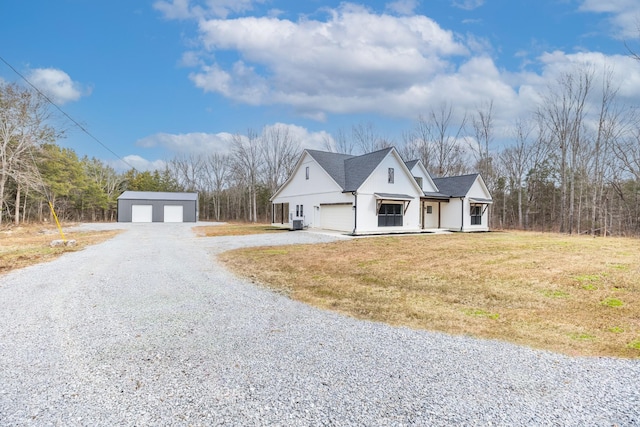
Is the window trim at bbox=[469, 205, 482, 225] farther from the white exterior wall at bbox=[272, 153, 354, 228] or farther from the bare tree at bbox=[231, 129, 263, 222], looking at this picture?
the bare tree at bbox=[231, 129, 263, 222]

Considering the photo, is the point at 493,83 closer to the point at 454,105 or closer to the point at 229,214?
the point at 454,105

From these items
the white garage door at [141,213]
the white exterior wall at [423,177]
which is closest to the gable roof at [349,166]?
the white exterior wall at [423,177]

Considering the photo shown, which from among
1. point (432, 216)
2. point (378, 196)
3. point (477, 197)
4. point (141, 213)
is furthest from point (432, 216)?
point (141, 213)

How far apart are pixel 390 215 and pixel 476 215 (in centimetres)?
834

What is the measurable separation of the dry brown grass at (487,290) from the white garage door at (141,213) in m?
29.3

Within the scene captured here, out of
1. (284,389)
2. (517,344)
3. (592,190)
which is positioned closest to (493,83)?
(592,190)

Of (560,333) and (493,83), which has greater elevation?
(493,83)

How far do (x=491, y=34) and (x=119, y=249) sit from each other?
758 inches

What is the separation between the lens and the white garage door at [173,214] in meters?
36.3

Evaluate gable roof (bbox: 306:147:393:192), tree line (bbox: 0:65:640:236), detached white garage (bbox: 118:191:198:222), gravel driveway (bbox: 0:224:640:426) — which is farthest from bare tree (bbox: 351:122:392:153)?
gravel driveway (bbox: 0:224:640:426)

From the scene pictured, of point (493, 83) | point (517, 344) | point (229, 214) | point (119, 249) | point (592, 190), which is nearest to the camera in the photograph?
point (517, 344)

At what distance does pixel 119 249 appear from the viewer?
12.3 metres

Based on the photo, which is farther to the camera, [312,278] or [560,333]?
[312,278]

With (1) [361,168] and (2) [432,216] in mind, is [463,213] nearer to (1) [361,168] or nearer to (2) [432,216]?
(2) [432,216]
